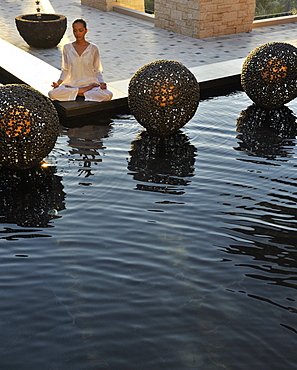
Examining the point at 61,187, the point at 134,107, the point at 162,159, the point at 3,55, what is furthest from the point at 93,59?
the point at 3,55

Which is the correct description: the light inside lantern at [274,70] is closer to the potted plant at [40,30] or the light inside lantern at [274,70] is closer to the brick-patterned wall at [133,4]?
the potted plant at [40,30]

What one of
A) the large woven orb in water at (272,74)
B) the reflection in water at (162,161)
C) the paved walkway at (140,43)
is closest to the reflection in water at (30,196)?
the reflection in water at (162,161)

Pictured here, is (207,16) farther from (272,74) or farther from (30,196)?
(30,196)

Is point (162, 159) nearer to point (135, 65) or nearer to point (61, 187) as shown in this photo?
point (61, 187)

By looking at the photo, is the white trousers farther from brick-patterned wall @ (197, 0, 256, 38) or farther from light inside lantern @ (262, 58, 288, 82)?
brick-patterned wall @ (197, 0, 256, 38)

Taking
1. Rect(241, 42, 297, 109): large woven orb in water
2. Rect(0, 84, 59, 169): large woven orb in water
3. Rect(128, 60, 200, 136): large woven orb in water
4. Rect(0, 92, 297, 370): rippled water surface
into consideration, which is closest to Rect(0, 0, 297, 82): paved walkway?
Rect(241, 42, 297, 109): large woven orb in water

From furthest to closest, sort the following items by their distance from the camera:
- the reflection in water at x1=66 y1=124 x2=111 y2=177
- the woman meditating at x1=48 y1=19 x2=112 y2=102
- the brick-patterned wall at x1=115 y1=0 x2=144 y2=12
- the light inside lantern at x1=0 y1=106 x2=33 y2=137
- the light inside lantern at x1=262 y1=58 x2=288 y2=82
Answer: the brick-patterned wall at x1=115 y1=0 x2=144 y2=12 → the woman meditating at x1=48 y1=19 x2=112 y2=102 → the light inside lantern at x1=262 y1=58 x2=288 y2=82 → the reflection in water at x1=66 y1=124 x2=111 y2=177 → the light inside lantern at x1=0 y1=106 x2=33 y2=137

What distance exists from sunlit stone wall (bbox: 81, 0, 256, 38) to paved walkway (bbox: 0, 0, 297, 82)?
24 cm

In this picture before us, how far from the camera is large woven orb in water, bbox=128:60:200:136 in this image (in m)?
6.98

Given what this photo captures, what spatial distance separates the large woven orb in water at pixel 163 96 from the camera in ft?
22.9

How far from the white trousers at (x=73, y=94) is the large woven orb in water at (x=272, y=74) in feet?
7.50

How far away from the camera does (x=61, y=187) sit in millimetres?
6191

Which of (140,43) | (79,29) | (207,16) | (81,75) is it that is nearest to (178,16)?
(207,16)

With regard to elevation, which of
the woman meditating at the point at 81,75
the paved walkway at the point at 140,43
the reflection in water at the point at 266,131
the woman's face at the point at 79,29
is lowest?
the reflection in water at the point at 266,131
